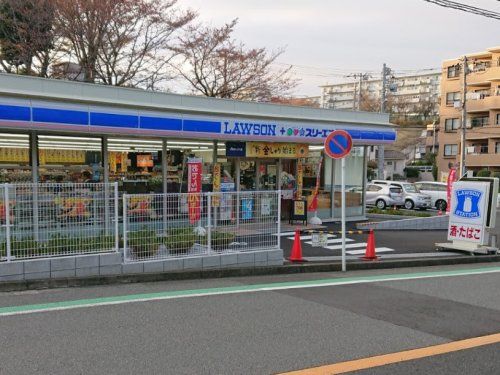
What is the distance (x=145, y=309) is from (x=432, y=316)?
147 inches

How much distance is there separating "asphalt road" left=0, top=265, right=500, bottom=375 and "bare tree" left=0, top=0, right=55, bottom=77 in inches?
714

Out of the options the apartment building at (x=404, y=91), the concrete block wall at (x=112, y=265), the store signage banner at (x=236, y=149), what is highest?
the apartment building at (x=404, y=91)

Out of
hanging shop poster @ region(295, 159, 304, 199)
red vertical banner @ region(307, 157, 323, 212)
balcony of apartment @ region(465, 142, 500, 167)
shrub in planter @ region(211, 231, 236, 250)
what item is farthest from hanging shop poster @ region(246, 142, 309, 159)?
balcony of apartment @ region(465, 142, 500, 167)

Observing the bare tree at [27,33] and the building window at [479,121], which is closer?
the bare tree at [27,33]

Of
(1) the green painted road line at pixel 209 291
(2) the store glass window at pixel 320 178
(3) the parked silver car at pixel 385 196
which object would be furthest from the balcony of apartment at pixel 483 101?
(1) the green painted road line at pixel 209 291

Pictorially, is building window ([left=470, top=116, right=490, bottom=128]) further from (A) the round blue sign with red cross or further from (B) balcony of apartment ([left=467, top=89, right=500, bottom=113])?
(A) the round blue sign with red cross

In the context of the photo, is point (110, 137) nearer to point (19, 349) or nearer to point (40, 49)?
point (19, 349)

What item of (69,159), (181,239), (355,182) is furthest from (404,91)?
(181,239)

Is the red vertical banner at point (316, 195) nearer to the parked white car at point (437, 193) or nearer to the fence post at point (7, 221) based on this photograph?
the fence post at point (7, 221)

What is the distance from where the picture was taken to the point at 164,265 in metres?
8.57

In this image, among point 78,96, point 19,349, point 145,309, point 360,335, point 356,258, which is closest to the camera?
point 19,349

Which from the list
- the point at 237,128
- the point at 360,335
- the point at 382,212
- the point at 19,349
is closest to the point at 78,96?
the point at 237,128

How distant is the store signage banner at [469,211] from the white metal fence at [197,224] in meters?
5.45

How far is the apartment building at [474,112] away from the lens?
4709cm
